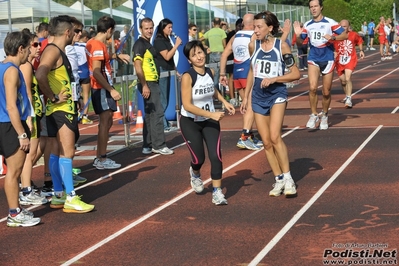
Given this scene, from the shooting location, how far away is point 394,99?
20.1 meters

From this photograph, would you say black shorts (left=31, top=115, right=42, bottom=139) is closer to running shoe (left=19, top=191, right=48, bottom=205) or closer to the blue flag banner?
running shoe (left=19, top=191, right=48, bottom=205)

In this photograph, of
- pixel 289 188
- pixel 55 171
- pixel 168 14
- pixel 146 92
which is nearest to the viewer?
pixel 289 188

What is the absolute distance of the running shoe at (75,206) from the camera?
9.29m

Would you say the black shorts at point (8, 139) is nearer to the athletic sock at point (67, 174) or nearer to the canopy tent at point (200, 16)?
the athletic sock at point (67, 174)

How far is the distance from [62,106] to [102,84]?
224 cm

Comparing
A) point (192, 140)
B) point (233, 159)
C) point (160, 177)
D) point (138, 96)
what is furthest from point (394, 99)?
point (192, 140)

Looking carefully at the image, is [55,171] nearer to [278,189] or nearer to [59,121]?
[59,121]

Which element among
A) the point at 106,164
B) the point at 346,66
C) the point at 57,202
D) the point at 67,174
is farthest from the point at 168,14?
the point at 67,174

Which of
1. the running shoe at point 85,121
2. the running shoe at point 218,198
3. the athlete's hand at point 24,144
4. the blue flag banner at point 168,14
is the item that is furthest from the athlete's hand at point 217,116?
the running shoe at point 85,121

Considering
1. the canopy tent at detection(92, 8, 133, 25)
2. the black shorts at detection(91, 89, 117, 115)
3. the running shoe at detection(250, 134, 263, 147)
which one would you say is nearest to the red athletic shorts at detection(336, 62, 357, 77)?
the running shoe at detection(250, 134, 263, 147)

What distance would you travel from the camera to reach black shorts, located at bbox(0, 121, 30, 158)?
27.9 feet

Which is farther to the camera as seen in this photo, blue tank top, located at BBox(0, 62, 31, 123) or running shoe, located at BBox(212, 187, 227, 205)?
running shoe, located at BBox(212, 187, 227, 205)

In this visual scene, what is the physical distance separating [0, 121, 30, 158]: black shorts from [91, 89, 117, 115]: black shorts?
11.3 ft

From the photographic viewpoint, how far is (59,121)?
938 cm
